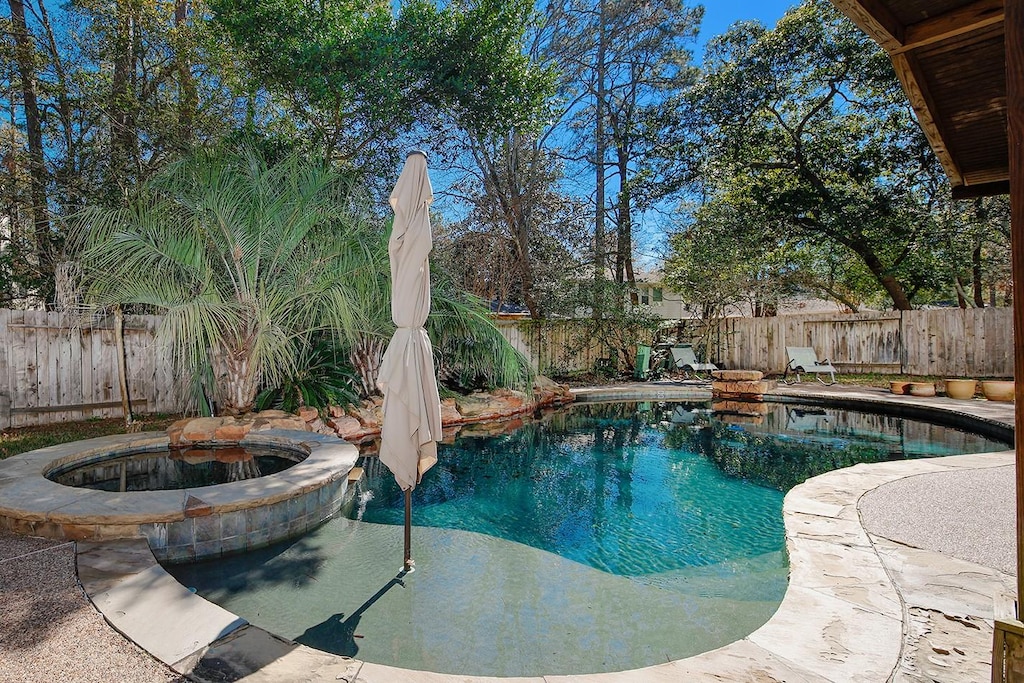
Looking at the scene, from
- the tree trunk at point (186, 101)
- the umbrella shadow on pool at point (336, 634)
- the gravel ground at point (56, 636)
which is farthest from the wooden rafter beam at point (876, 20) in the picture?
the tree trunk at point (186, 101)

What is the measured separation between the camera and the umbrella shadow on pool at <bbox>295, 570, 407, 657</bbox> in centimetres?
234

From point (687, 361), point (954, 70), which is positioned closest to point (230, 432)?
point (954, 70)

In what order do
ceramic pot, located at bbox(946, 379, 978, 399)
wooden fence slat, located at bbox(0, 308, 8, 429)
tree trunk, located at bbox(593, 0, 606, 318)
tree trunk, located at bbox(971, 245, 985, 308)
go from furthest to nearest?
1. tree trunk, located at bbox(593, 0, 606, 318)
2. tree trunk, located at bbox(971, 245, 985, 308)
3. ceramic pot, located at bbox(946, 379, 978, 399)
4. wooden fence slat, located at bbox(0, 308, 8, 429)

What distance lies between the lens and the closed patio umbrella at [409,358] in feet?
10.2

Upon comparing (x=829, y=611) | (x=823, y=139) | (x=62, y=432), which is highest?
(x=823, y=139)

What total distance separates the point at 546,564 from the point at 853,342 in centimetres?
1251

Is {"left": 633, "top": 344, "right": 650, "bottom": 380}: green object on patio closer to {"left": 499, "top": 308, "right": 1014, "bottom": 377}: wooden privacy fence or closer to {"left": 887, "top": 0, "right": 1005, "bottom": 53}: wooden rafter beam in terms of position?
{"left": 499, "top": 308, "right": 1014, "bottom": 377}: wooden privacy fence

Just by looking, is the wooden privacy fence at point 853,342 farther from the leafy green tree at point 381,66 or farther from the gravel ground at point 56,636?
the gravel ground at point 56,636

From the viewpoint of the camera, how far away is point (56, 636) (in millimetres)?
1978

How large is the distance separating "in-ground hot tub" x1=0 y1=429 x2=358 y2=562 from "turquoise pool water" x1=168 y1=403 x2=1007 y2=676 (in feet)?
0.47

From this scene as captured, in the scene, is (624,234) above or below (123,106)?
below

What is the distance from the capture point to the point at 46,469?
12.5ft

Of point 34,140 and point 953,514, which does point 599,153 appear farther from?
point 953,514

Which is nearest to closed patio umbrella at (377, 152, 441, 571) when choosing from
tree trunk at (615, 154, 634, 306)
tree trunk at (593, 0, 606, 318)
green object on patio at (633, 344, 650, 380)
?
tree trunk at (593, 0, 606, 318)
